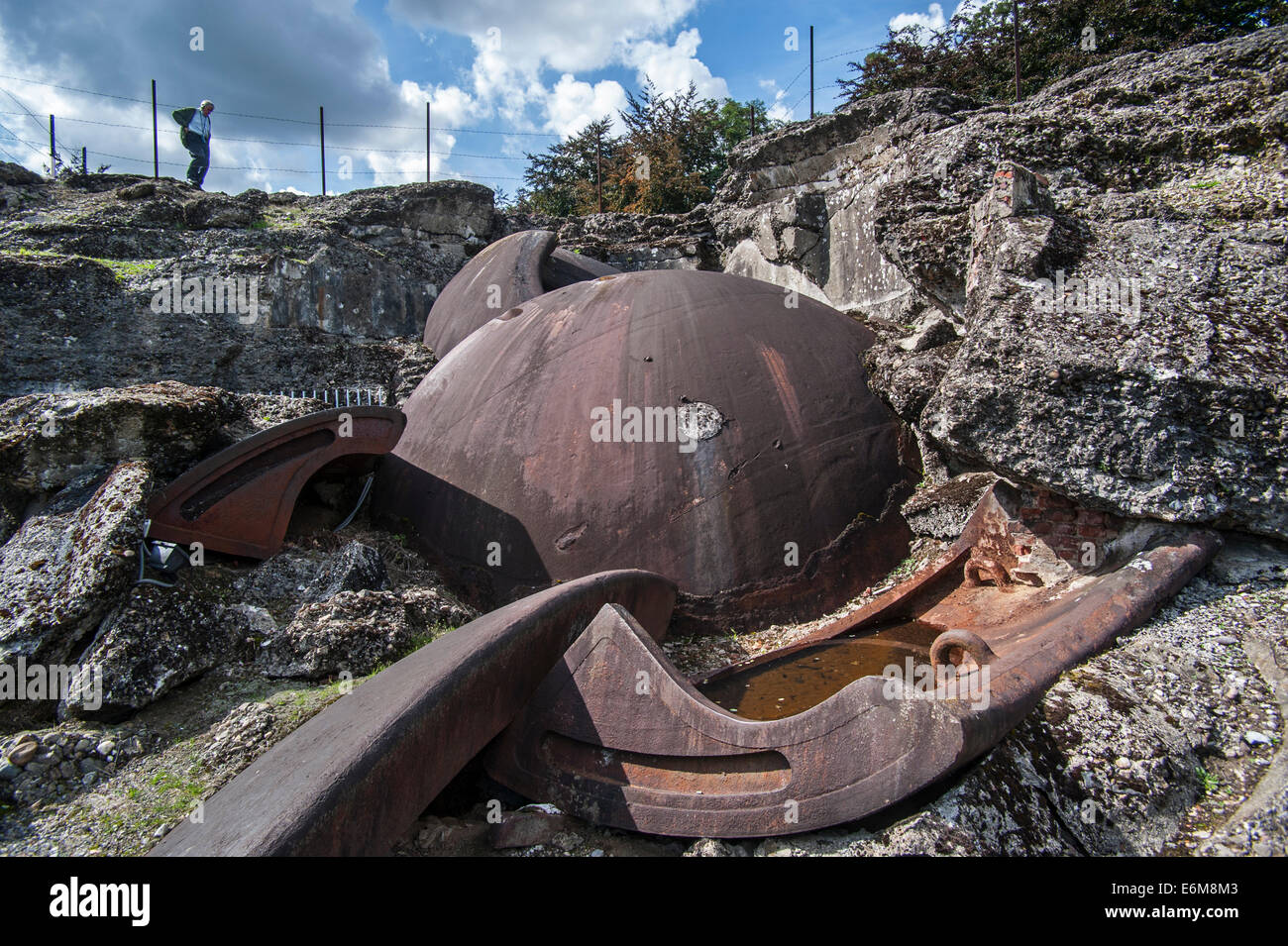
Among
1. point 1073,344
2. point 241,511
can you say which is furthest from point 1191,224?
point 241,511

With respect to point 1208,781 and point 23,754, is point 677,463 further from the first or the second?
point 23,754

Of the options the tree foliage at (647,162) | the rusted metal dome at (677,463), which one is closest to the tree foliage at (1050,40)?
the tree foliage at (647,162)

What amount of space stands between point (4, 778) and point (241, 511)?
1525 mm

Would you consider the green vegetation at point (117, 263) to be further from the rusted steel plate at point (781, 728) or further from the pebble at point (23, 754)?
the rusted steel plate at point (781, 728)

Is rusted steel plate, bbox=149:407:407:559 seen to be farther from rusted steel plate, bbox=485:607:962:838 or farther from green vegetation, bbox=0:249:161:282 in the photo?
green vegetation, bbox=0:249:161:282

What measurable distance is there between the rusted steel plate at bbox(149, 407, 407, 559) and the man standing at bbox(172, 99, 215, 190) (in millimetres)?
9910

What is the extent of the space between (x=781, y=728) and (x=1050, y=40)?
18.6 m

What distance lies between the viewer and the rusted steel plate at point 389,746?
1.73 metres

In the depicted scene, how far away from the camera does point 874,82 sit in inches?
715

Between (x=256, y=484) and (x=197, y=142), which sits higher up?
(x=197, y=142)

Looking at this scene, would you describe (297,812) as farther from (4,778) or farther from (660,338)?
(660,338)

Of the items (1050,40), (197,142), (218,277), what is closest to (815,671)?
(218,277)

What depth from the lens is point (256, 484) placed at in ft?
12.2

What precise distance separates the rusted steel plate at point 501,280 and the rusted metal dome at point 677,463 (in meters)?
3.71
